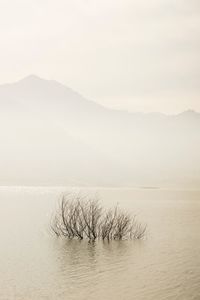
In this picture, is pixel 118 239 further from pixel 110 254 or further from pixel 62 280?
pixel 62 280

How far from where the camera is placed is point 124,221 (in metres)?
43.4

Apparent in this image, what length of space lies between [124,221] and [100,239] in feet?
7.29

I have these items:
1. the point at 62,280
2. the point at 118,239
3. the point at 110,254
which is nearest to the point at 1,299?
the point at 62,280

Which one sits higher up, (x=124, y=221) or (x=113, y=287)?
(x=124, y=221)

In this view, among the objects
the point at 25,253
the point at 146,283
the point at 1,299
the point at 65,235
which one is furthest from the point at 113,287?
the point at 65,235

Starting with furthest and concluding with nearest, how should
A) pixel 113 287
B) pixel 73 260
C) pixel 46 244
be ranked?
pixel 46 244 < pixel 73 260 < pixel 113 287

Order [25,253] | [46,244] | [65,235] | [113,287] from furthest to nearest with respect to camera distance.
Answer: [65,235], [46,244], [25,253], [113,287]

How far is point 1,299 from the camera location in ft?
79.7

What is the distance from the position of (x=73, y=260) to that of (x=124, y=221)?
30.1ft

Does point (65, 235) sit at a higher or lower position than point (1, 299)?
higher

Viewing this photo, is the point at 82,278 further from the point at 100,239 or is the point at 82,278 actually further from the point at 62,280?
the point at 100,239

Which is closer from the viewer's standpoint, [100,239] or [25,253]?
[25,253]

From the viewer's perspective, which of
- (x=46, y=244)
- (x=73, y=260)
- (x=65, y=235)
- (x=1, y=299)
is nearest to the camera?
(x=1, y=299)

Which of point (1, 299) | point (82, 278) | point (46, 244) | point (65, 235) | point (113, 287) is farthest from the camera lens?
point (65, 235)
